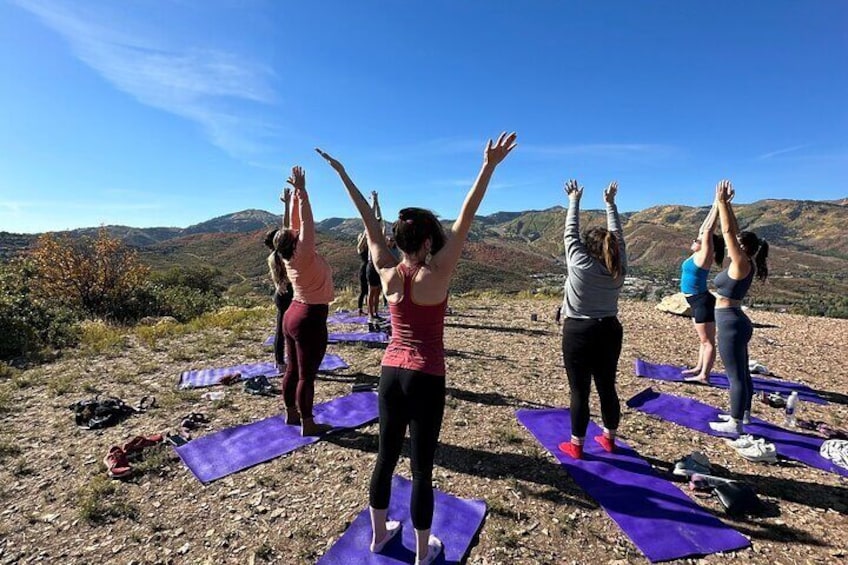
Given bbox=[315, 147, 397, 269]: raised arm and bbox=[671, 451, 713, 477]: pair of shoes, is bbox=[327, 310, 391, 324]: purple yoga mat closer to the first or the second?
bbox=[671, 451, 713, 477]: pair of shoes

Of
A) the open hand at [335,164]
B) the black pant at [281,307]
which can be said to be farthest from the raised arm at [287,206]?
the open hand at [335,164]

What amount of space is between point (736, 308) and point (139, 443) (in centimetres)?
648

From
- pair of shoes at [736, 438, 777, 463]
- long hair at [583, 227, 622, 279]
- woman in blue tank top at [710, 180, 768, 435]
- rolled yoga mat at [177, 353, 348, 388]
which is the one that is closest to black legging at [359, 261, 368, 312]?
rolled yoga mat at [177, 353, 348, 388]

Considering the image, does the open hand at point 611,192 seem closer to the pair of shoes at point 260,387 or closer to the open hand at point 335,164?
the open hand at point 335,164

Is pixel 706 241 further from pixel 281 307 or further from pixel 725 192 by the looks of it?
pixel 281 307

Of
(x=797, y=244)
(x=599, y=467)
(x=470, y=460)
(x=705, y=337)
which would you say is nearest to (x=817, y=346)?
(x=705, y=337)

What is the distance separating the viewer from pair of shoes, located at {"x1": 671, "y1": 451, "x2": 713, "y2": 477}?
3994mm

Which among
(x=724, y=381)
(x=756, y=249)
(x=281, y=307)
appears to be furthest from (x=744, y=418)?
(x=281, y=307)

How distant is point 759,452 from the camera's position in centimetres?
433

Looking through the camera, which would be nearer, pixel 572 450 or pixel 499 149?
pixel 499 149

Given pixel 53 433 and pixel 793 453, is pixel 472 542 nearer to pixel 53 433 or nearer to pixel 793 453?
pixel 793 453

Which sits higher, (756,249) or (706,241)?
(706,241)

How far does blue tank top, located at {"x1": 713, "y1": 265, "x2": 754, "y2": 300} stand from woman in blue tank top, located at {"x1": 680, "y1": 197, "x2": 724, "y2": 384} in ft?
2.50

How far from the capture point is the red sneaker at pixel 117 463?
3.98m
